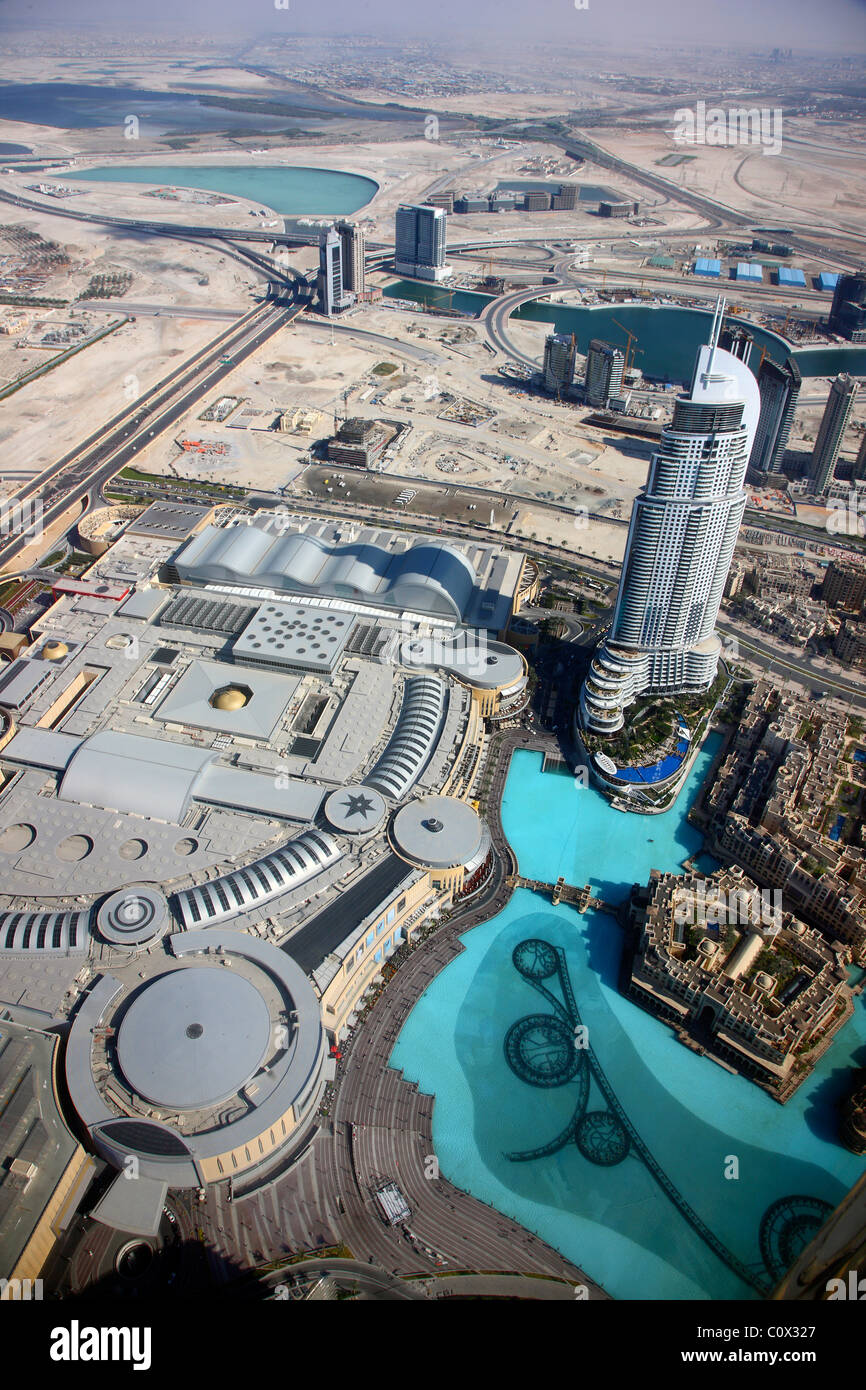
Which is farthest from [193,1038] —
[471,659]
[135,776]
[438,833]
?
[471,659]

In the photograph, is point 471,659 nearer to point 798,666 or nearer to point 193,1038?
point 798,666

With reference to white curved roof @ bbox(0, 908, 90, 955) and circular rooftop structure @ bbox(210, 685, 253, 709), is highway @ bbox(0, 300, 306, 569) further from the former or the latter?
white curved roof @ bbox(0, 908, 90, 955)

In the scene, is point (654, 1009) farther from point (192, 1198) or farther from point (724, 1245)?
point (192, 1198)

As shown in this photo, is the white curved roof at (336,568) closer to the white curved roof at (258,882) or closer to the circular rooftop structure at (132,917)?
the white curved roof at (258,882)

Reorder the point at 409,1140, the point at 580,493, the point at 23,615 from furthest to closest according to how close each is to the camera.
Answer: the point at 580,493
the point at 23,615
the point at 409,1140

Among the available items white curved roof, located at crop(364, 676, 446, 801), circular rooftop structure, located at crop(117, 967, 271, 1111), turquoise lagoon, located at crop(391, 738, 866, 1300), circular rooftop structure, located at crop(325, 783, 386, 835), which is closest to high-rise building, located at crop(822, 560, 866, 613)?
white curved roof, located at crop(364, 676, 446, 801)
